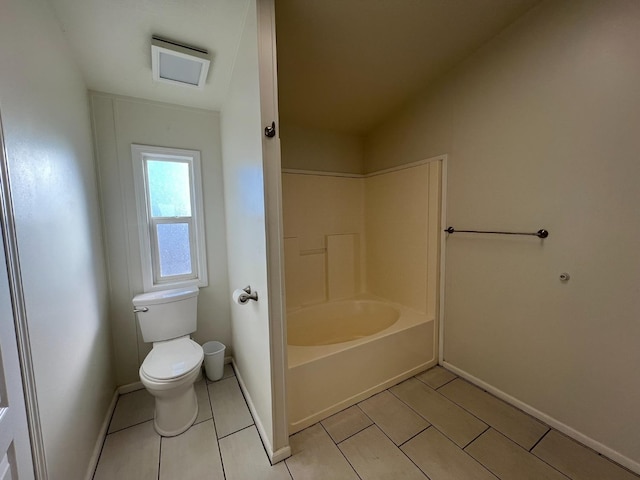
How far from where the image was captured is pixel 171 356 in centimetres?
164

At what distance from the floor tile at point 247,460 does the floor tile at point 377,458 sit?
0.36 meters

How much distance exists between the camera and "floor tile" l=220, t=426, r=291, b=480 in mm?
1258

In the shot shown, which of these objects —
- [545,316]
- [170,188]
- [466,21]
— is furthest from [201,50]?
[545,316]

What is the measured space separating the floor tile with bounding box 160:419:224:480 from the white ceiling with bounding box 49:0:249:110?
2.22 m

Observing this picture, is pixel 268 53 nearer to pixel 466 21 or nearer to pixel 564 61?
pixel 466 21

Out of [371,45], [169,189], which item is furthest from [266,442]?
[371,45]

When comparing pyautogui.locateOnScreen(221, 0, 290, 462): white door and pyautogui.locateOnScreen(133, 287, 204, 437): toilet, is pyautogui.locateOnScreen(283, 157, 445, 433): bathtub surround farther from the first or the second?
pyautogui.locateOnScreen(133, 287, 204, 437): toilet

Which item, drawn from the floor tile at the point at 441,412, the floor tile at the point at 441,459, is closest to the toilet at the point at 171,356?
the floor tile at the point at 441,459

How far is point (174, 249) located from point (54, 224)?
95 centimetres

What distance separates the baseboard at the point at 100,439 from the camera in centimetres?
127

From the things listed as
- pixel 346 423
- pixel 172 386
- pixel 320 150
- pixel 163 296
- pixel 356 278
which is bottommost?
pixel 346 423

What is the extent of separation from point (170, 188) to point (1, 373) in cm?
158

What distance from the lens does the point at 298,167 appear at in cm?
243

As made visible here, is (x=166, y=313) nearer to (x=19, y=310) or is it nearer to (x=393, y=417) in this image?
(x=19, y=310)
